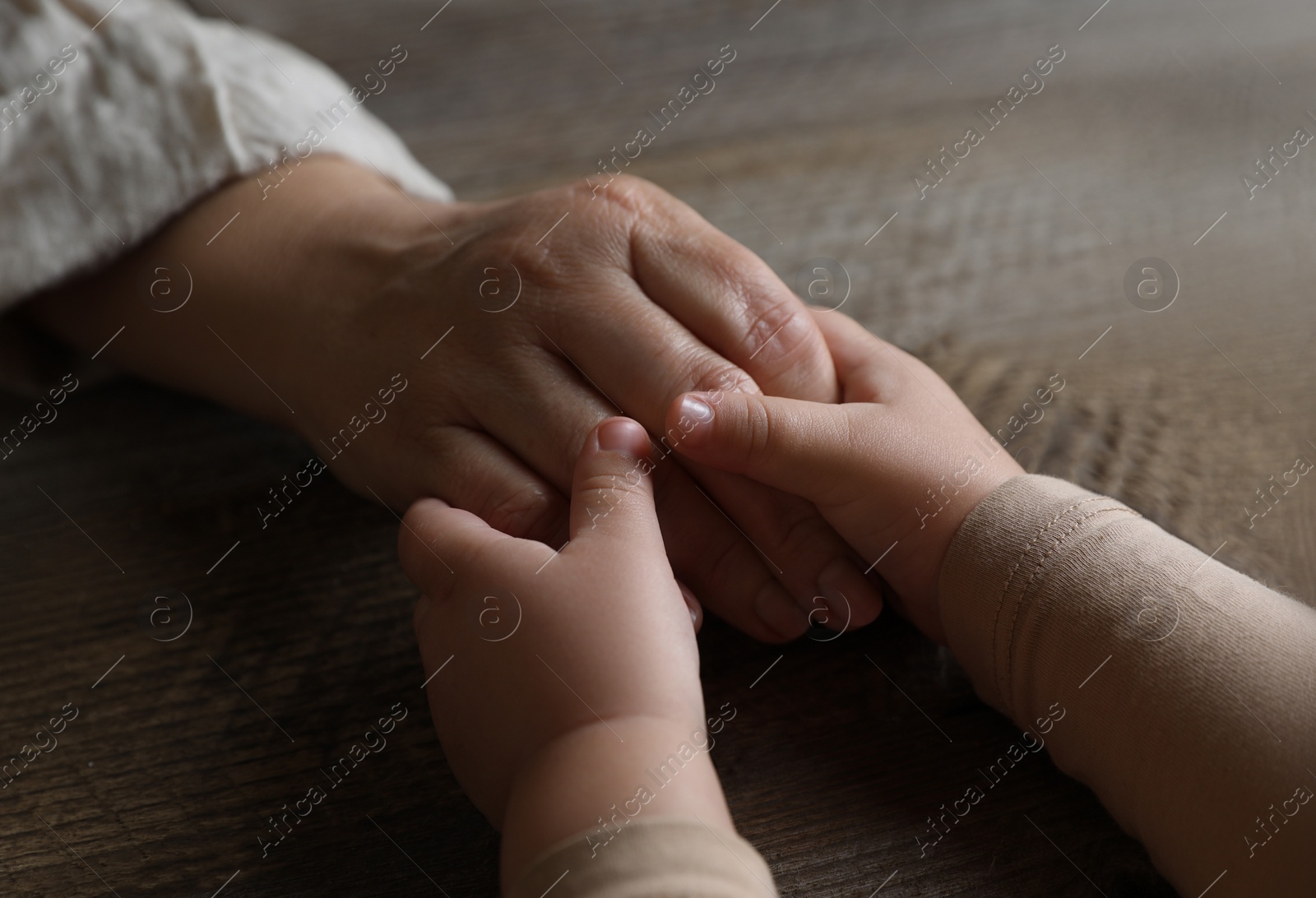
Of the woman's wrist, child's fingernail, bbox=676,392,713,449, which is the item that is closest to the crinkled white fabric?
the woman's wrist

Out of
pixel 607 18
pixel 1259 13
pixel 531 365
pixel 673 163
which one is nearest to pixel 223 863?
pixel 531 365

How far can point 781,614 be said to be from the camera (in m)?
0.57

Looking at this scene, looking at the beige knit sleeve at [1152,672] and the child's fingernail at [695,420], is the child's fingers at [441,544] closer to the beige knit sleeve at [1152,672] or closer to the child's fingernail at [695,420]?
the child's fingernail at [695,420]

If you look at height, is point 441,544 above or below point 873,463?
below

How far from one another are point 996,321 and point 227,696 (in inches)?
24.8

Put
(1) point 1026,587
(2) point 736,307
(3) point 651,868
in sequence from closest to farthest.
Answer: (3) point 651,868
(1) point 1026,587
(2) point 736,307

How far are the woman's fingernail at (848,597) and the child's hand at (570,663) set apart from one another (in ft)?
0.30

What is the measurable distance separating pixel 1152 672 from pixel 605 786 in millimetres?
283

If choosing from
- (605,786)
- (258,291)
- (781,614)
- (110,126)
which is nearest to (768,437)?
(781,614)

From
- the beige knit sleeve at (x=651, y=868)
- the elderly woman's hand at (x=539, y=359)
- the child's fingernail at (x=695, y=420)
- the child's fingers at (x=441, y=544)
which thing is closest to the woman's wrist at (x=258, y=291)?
the elderly woman's hand at (x=539, y=359)

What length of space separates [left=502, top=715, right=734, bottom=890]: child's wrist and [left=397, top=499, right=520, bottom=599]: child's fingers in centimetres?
13

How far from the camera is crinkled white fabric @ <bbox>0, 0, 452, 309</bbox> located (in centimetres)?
72

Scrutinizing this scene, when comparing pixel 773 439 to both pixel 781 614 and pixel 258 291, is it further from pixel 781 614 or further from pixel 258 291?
pixel 258 291

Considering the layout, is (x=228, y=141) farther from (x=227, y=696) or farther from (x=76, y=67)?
(x=227, y=696)
